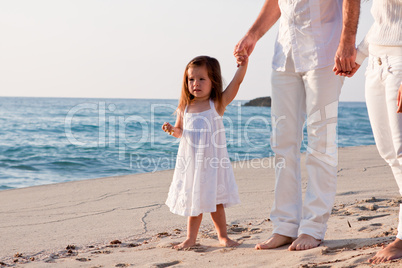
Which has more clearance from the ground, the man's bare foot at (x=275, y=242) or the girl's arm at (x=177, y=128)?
the girl's arm at (x=177, y=128)

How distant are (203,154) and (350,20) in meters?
1.28

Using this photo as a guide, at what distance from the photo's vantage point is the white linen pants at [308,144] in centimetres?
262

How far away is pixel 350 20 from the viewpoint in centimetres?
227

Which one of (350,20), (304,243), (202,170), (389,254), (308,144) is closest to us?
(389,254)

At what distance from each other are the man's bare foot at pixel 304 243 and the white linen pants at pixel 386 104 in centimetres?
55

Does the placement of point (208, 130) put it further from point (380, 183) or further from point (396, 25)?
point (380, 183)

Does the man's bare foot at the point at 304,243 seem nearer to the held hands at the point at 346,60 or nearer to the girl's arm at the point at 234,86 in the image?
the held hands at the point at 346,60

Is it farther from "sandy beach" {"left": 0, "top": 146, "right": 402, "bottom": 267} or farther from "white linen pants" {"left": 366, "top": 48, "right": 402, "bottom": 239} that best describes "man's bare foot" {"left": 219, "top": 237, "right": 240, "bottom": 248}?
"white linen pants" {"left": 366, "top": 48, "right": 402, "bottom": 239}

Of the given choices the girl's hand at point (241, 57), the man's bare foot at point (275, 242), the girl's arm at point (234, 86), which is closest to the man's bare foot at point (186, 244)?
the man's bare foot at point (275, 242)

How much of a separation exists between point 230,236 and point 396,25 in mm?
1777

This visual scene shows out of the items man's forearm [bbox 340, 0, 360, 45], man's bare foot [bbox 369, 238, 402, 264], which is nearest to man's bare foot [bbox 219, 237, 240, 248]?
man's bare foot [bbox 369, 238, 402, 264]

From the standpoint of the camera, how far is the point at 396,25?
203cm
